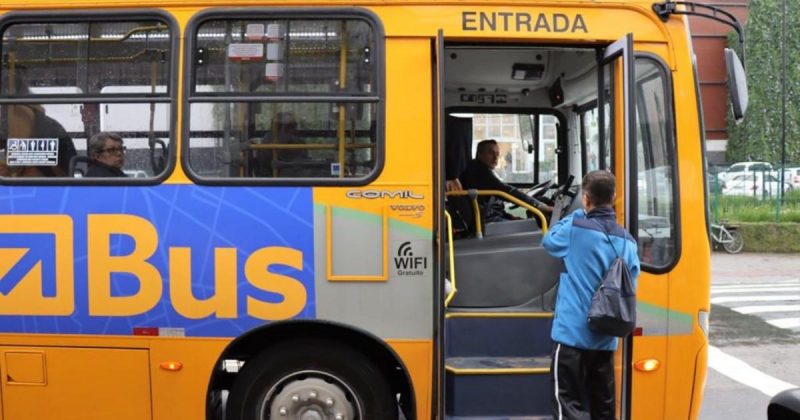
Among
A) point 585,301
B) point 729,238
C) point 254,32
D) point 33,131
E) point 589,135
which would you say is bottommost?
point 729,238

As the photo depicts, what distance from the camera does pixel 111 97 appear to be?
427 cm

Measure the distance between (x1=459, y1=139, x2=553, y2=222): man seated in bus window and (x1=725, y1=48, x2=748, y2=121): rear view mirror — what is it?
2.02m

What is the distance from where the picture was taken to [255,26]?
4305 mm

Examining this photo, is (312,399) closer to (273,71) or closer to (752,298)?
(273,71)

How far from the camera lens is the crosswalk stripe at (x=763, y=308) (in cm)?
1102

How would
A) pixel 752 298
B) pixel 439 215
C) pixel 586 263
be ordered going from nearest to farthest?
pixel 586 263
pixel 439 215
pixel 752 298

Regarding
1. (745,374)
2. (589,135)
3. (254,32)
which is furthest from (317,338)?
(745,374)

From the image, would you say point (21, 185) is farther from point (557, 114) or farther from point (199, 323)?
point (557, 114)

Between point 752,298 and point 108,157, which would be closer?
point 108,157

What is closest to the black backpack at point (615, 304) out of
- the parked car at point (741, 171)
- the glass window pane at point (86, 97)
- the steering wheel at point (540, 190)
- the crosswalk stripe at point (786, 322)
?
the steering wheel at point (540, 190)

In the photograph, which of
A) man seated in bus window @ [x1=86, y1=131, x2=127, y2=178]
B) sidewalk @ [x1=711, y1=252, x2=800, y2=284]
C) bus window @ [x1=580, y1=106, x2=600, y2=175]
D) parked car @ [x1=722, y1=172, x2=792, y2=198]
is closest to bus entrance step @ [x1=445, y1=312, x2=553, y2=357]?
bus window @ [x1=580, y1=106, x2=600, y2=175]

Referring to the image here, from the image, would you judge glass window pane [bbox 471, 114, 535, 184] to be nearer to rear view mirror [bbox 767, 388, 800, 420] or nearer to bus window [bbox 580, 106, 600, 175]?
bus window [bbox 580, 106, 600, 175]

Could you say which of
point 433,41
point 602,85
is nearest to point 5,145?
point 433,41

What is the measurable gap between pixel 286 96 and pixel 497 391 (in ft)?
6.91
